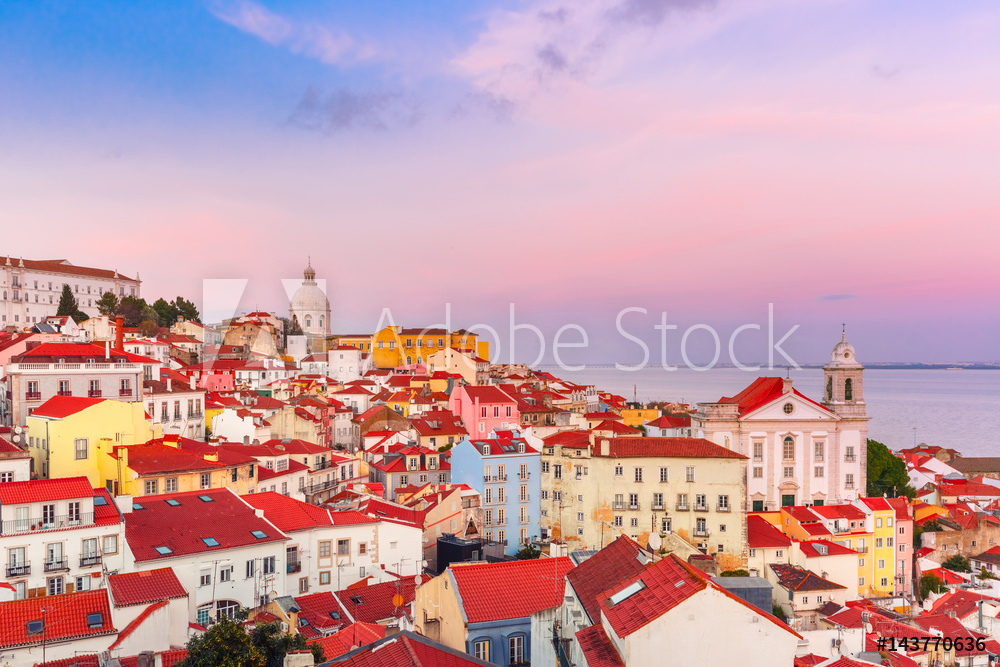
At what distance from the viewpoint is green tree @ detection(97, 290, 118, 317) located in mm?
78075

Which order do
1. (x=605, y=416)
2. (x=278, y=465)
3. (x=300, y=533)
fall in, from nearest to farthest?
(x=300, y=533), (x=278, y=465), (x=605, y=416)

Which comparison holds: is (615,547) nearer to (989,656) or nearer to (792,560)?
(989,656)

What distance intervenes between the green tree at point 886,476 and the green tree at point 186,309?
6810cm

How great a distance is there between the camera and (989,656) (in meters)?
22.6

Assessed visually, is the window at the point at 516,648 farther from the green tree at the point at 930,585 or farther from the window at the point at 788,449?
the window at the point at 788,449

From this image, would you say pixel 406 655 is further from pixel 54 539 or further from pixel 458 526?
pixel 458 526

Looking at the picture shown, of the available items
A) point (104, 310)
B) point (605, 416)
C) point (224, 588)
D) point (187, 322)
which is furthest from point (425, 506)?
point (104, 310)

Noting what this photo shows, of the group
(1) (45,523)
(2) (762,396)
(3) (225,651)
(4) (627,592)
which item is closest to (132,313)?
(2) (762,396)

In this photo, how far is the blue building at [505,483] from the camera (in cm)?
3262

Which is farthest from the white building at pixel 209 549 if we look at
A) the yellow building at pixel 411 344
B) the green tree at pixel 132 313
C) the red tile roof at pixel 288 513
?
the yellow building at pixel 411 344

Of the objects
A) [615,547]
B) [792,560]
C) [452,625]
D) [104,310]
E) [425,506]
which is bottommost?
[792,560]

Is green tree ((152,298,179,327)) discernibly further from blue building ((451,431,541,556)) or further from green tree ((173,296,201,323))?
blue building ((451,431,541,556))

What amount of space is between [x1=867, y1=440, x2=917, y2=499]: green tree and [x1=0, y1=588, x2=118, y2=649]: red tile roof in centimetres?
4169

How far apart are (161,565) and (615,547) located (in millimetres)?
11041
